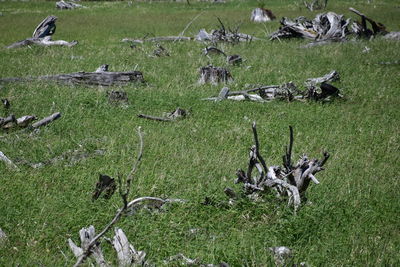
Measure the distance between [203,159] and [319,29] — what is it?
1600 centimetres

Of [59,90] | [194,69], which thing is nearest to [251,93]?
[194,69]

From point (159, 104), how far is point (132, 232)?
609 cm

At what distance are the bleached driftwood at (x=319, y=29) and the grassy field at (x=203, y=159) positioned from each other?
3.69 meters

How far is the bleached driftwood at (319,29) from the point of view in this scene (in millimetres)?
21094

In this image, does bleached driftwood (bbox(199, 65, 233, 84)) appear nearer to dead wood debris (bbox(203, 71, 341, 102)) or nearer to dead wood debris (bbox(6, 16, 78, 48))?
dead wood debris (bbox(203, 71, 341, 102))

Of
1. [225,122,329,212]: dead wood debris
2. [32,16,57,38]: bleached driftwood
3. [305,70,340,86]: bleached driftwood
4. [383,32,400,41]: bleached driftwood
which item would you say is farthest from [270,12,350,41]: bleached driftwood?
[225,122,329,212]: dead wood debris

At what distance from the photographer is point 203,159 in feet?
25.6

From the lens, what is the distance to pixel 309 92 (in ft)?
39.4

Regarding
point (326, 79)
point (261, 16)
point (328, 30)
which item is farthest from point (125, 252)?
point (261, 16)

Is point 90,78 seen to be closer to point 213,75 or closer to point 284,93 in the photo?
point 213,75

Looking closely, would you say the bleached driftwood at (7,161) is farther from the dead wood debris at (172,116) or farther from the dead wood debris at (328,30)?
the dead wood debris at (328,30)

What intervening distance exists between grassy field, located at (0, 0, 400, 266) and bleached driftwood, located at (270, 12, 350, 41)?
3.69m

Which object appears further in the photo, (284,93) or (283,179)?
(284,93)

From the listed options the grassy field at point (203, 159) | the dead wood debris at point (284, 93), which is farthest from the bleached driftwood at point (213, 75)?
the dead wood debris at point (284, 93)
